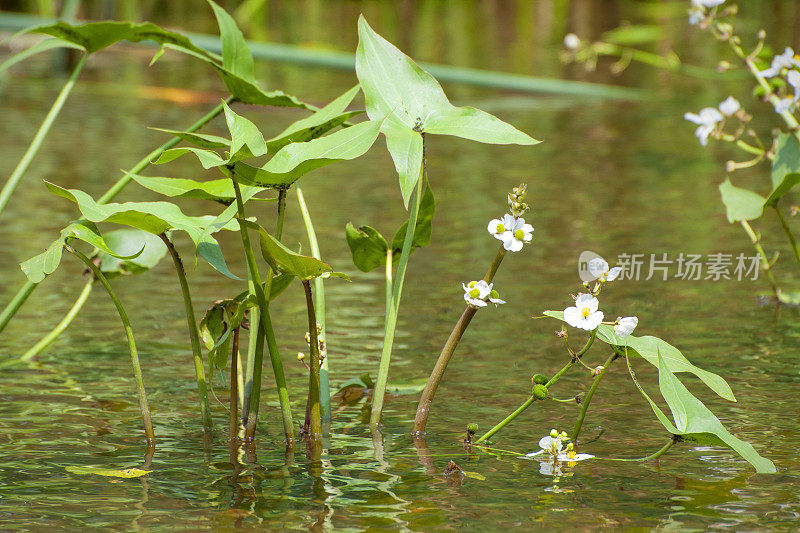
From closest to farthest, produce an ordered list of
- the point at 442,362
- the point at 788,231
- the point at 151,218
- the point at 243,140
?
1. the point at 243,140
2. the point at 151,218
3. the point at 442,362
4. the point at 788,231

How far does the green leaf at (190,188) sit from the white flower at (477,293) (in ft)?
0.81

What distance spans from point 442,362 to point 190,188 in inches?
13.3

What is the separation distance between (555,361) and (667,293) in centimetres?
50

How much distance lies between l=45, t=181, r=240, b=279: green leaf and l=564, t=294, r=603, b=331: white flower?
340mm

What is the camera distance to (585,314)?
1260 millimetres

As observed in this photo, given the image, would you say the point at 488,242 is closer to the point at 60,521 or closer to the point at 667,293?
the point at 667,293

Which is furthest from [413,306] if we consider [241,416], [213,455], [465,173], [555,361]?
[465,173]

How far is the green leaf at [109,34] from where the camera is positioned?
1.49m

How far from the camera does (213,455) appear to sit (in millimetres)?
1394

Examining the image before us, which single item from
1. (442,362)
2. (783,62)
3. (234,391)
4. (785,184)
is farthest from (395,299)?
(783,62)

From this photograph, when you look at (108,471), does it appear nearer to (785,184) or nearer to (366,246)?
(366,246)

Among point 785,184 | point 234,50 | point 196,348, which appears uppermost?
point 234,50

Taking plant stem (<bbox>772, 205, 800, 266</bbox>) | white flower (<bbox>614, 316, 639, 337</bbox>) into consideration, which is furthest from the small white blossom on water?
plant stem (<bbox>772, 205, 800, 266</bbox>)

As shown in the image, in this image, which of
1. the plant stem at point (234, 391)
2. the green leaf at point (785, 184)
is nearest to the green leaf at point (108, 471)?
the plant stem at point (234, 391)
